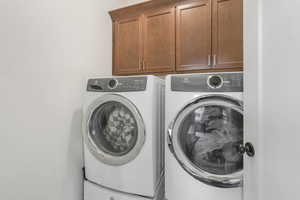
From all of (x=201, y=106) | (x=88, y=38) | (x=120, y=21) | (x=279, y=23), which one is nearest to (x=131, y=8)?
(x=120, y=21)

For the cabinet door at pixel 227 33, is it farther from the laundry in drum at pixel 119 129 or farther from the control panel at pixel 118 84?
the laundry in drum at pixel 119 129

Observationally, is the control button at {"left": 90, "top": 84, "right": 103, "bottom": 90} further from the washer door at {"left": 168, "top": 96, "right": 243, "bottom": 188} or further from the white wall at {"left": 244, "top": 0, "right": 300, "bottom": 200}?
the white wall at {"left": 244, "top": 0, "right": 300, "bottom": 200}

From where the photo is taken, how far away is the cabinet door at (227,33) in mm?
1485

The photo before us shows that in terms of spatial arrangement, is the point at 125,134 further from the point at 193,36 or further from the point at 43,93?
the point at 193,36

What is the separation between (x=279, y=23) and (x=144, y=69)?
1399 millimetres

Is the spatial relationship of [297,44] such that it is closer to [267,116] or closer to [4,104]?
[267,116]

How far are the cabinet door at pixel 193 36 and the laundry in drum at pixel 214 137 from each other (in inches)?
25.9

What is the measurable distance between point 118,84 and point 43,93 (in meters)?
0.56

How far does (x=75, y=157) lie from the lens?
5.08 feet

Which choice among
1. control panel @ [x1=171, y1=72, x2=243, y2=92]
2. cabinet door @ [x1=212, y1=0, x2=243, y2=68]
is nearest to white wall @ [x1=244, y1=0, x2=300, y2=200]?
control panel @ [x1=171, y1=72, x2=243, y2=92]

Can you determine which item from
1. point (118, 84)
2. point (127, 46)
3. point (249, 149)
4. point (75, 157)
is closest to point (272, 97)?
point (249, 149)

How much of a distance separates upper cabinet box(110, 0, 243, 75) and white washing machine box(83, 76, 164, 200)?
57 cm

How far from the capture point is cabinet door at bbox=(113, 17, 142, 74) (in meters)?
1.95

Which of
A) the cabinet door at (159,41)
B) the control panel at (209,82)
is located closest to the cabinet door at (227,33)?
the cabinet door at (159,41)
